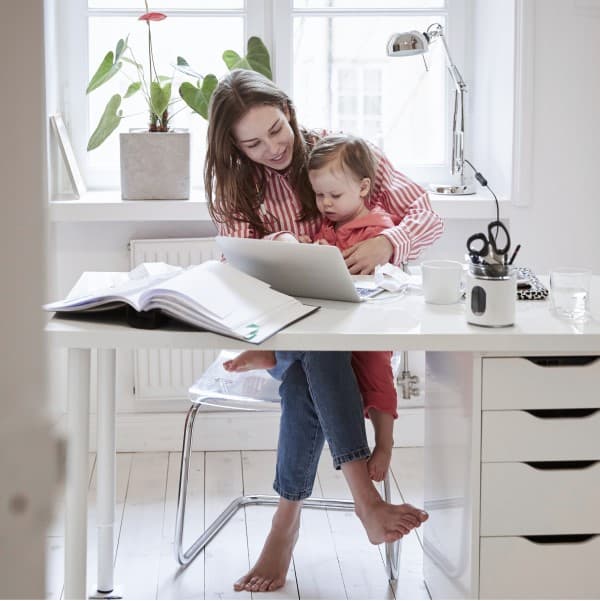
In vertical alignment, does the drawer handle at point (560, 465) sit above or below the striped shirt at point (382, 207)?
below

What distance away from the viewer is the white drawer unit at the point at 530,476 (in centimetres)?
145

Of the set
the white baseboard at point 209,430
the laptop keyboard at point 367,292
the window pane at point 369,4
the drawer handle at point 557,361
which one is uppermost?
the window pane at point 369,4

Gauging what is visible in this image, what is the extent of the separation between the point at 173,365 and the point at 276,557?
0.91 metres

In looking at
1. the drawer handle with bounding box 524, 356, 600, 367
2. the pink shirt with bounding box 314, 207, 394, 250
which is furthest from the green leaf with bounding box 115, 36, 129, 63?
the drawer handle with bounding box 524, 356, 600, 367

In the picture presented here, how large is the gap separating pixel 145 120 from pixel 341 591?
1499 mm

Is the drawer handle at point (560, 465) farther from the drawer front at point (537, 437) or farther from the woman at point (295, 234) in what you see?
the woman at point (295, 234)

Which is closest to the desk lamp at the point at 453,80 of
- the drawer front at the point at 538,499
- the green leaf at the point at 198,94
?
the green leaf at the point at 198,94

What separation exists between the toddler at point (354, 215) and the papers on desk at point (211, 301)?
0.28m

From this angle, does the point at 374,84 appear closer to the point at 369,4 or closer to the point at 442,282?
the point at 369,4

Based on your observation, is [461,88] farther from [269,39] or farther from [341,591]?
[341,591]

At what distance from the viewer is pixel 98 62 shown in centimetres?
275

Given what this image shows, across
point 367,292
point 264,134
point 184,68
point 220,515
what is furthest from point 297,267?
point 184,68

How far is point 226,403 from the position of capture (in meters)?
1.88

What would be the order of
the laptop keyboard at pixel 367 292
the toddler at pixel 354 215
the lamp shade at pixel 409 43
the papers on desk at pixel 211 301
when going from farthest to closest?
1. the lamp shade at pixel 409 43
2. the toddler at pixel 354 215
3. the laptop keyboard at pixel 367 292
4. the papers on desk at pixel 211 301
